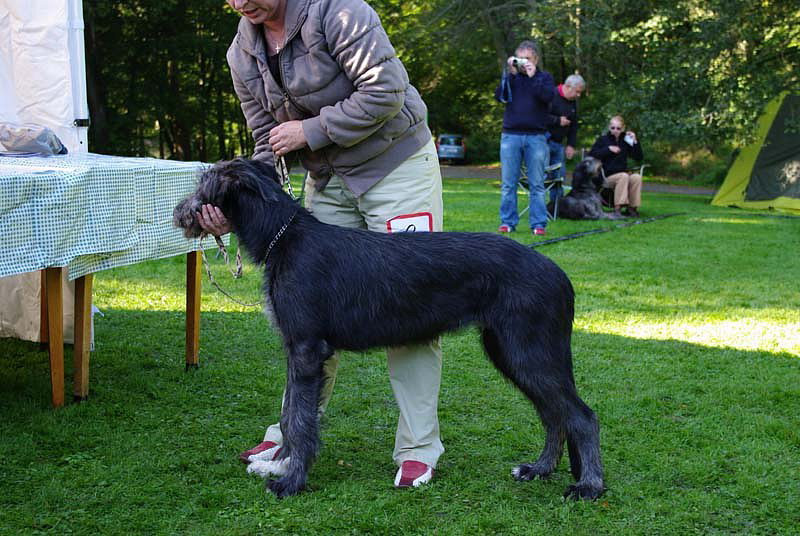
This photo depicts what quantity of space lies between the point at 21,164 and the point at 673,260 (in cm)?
731

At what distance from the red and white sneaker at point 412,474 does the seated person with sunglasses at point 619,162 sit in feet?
36.5

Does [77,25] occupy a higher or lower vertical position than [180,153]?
higher

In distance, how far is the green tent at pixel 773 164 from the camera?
15.9m

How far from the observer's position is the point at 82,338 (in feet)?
14.2

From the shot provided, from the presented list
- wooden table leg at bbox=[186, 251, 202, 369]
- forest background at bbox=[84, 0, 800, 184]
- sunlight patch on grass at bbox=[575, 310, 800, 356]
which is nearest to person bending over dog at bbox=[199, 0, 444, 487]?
wooden table leg at bbox=[186, 251, 202, 369]

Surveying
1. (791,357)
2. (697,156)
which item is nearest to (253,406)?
(791,357)

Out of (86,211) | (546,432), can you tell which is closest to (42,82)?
(86,211)

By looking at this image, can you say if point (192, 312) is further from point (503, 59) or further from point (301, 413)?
point (503, 59)

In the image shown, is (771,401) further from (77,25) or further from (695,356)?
(77,25)

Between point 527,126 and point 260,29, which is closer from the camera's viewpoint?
point 260,29

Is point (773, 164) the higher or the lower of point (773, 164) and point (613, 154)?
the lower

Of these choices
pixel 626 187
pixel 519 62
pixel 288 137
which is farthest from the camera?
pixel 626 187

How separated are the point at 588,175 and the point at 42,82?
31.4 feet

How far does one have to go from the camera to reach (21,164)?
382cm
